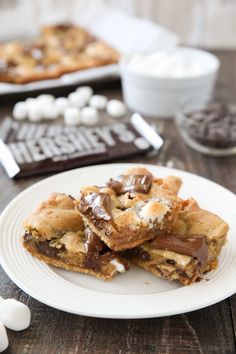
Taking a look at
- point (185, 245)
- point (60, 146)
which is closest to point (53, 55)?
point (60, 146)

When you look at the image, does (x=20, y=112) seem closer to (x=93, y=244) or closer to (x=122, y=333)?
(x=93, y=244)

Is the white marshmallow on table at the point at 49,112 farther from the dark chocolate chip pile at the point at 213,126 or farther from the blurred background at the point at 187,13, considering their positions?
the blurred background at the point at 187,13

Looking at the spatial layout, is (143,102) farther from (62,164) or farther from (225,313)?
(225,313)

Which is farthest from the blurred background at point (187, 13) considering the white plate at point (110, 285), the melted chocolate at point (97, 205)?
the melted chocolate at point (97, 205)

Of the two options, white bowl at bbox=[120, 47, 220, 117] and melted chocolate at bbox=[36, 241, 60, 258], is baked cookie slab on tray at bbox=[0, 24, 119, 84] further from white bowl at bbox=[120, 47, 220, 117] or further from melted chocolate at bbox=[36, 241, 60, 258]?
melted chocolate at bbox=[36, 241, 60, 258]

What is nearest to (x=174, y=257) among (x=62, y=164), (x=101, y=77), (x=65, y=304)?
(x=65, y=304)

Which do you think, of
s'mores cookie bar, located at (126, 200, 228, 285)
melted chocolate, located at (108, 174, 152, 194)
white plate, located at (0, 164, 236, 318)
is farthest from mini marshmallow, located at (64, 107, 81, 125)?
s'mores cookie bar, located at (126, 200, 228, 285)
